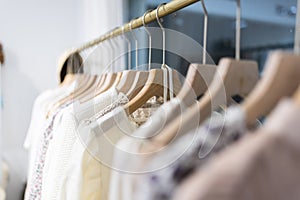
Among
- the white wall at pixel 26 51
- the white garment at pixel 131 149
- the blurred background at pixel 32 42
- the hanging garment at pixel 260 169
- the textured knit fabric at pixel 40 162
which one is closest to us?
the hanging garment at pixel 260 169

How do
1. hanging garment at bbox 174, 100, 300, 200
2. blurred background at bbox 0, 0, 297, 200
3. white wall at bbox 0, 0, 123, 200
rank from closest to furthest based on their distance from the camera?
hanging garment at bbox 174, 100, 300, 200 < blurred background at bbox 0, 0, 297, 200 < white wall at bbox 0, 0, 123, 200

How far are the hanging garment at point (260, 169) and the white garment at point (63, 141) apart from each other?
0.44m

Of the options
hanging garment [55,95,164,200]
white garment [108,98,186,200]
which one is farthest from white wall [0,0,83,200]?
white garment [108,98,186,200]

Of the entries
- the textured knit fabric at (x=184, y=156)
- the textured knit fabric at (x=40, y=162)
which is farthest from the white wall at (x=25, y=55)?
the textured knit fabric at (x=184, y=156)

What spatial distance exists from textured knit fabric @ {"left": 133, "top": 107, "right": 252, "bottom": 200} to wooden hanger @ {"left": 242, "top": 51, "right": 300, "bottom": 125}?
2cm

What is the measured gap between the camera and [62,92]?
1241 mm

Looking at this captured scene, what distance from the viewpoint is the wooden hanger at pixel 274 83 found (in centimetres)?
31

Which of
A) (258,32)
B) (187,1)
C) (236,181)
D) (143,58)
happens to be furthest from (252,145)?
(143,58)

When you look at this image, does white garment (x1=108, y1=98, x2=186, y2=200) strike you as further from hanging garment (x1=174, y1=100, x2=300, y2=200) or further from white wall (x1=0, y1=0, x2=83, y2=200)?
white wall (x1=0, y1=0, x2=83, y2=200)

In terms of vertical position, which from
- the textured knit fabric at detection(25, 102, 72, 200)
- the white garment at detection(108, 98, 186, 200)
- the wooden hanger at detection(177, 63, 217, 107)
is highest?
the wooden hanger at detection(177, 63, 217, 107)

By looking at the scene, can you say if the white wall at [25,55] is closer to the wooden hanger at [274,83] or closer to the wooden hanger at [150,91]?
the wooden hanger at [150,91]

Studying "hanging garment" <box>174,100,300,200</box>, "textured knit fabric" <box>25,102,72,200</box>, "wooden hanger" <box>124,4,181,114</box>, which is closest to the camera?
"hanging garment" <box>174,100,300,200</box>

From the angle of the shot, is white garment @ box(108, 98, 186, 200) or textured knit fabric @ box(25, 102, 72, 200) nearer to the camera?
white garment @ box(108, 98, 186, 200)

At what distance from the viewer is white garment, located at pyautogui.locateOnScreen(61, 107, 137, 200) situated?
584 millimetres
